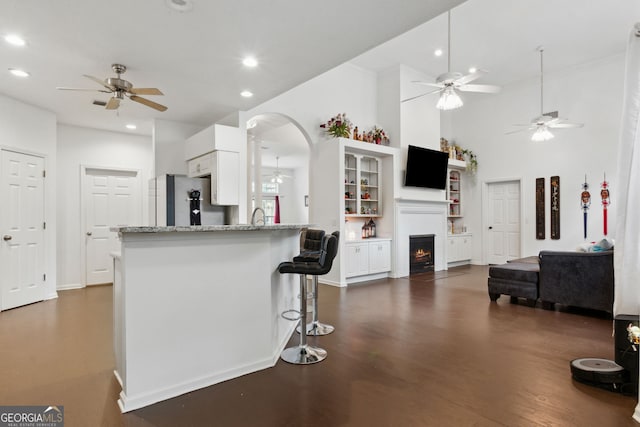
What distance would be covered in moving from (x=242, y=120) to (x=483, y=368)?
14.1 ft

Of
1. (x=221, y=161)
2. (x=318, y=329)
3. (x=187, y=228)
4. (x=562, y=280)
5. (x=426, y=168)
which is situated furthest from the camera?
(x=426, y=168)

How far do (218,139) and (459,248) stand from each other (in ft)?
21.3

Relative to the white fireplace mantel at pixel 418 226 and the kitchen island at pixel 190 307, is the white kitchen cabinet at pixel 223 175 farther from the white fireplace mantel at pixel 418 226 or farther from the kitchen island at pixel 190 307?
the white fireplace mantel at pixel 418 226

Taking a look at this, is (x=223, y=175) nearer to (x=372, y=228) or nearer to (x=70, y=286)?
(x=372, y=228)

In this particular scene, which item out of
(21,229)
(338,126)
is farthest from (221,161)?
(21,229)

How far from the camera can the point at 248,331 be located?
8.66ft

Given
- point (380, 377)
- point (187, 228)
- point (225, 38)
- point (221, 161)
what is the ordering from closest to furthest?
point (187, 228), point (380, 377), point (225, 38), point (221, 161)

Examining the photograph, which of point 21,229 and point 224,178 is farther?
point 21,229

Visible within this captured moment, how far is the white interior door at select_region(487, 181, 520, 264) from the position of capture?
816 cm

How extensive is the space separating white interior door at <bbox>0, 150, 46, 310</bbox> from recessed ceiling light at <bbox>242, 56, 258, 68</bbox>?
3.80 metres

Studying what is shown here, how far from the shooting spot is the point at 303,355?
2887 millimetres

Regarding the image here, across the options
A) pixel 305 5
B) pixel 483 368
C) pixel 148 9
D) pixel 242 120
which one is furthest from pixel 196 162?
pixel 483 368

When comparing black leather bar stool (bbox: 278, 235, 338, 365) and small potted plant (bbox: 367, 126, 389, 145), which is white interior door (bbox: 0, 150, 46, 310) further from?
small potted plant (bbox: 367, 126, 389, 145)

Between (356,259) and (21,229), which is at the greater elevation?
(21,229)
